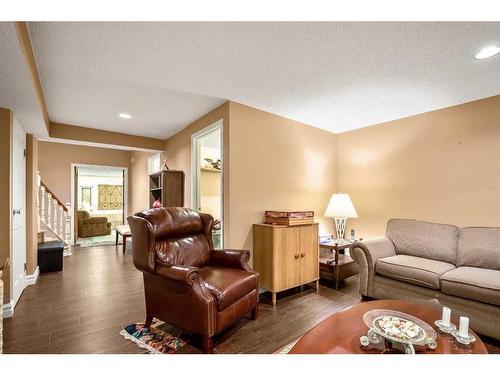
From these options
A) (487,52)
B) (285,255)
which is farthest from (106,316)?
(487,52)

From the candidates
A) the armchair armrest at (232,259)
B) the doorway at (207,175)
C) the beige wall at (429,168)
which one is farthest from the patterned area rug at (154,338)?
the beige wall at (429,168)

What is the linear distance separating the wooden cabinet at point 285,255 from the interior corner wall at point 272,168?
0.22m

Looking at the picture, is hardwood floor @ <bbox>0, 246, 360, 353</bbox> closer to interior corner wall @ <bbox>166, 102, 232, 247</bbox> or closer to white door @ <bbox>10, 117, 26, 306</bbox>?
white door @ <bbox>10, 117, 26, 306</bbox>

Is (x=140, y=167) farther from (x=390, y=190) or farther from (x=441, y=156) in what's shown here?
(x=441, y=156)

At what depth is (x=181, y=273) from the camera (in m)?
1.72

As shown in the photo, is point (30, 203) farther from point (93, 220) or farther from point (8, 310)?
point (93, 220)

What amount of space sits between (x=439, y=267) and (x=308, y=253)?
1.32 metres

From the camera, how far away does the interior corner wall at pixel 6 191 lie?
2295 millimetres

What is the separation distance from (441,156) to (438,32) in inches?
75.6

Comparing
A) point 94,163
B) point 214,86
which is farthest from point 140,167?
point 214,86

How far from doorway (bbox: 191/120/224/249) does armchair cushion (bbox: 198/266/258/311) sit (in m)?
1.37

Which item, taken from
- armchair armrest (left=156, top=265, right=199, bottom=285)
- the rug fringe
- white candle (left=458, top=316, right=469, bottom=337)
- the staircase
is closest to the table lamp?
white candle (left=458, top=316, right=469, bottom=337)
